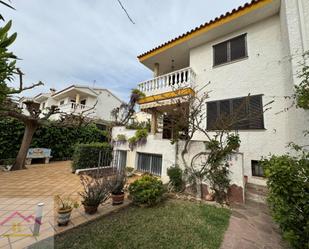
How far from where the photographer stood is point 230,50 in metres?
8.69

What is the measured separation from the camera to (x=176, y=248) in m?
3.08

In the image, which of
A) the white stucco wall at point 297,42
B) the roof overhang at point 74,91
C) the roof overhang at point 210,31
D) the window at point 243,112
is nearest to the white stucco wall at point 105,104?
the roof overhang at point 74,91

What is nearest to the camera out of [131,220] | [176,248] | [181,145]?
[176,248]

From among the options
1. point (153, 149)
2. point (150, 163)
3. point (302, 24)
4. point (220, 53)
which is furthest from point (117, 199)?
point (302, 24)

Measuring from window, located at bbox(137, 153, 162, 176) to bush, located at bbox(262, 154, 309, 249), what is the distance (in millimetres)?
6342

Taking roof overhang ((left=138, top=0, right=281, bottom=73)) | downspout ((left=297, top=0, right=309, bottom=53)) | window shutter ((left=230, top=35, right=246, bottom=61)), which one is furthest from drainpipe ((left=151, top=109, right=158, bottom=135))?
downspout ((left=297, top=0, right=309, bottom=53))

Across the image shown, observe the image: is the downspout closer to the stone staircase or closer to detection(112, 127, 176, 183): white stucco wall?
the stone staircase

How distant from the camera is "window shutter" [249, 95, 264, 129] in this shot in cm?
709


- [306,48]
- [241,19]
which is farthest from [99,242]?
[241,19]

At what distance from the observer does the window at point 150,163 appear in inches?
350

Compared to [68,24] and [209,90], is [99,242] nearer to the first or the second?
[68,24]

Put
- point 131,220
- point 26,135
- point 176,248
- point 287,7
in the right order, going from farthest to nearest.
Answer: point 26,135, point 287,7, point 131,220, point 176,248

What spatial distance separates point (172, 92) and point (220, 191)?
19.9 ft

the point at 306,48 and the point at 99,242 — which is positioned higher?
the point at 306,48
